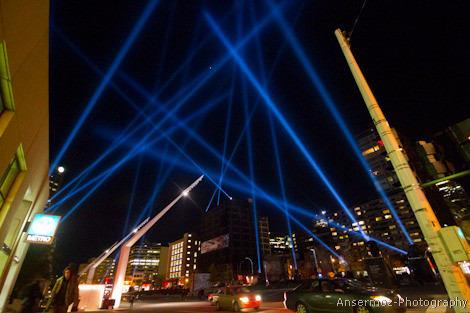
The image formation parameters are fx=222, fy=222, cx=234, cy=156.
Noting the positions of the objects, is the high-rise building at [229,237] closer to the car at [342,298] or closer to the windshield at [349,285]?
the car at [342,298]

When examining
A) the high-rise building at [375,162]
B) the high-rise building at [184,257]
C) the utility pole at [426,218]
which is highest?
the high-rise building at [375,162]

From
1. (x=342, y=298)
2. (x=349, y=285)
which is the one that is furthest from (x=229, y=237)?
(x=342, y=298)

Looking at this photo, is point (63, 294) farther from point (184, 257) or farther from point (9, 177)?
point (184, 257)

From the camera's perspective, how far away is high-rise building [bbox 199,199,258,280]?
112 m

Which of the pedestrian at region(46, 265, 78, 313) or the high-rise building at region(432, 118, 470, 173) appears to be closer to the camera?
the pedestrian at region(46, 265, 78, 313)

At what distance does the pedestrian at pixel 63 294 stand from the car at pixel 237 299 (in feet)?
32.0

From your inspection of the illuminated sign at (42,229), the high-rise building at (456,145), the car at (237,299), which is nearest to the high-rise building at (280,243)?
the car at (237,299)

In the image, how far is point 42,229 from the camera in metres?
13.0

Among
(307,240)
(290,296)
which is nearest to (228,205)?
(307,240)

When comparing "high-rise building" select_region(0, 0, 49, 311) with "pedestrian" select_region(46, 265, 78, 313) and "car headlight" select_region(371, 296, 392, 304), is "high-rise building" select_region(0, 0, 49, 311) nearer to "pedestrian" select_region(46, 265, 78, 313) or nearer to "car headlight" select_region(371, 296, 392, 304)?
"pedestrian" select_region(46, 265, 78, 313)

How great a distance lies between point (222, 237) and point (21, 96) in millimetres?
119117

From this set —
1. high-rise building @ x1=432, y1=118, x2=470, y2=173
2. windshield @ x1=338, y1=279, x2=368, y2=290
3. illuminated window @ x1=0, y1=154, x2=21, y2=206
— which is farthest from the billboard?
high-rise building @ x1=432, y1=118, x2=470, y2=173

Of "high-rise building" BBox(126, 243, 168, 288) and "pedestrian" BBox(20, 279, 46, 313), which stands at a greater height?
"high-rise building" BBox(126, 243, 168, 288)

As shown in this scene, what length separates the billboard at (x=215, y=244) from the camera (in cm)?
11469
